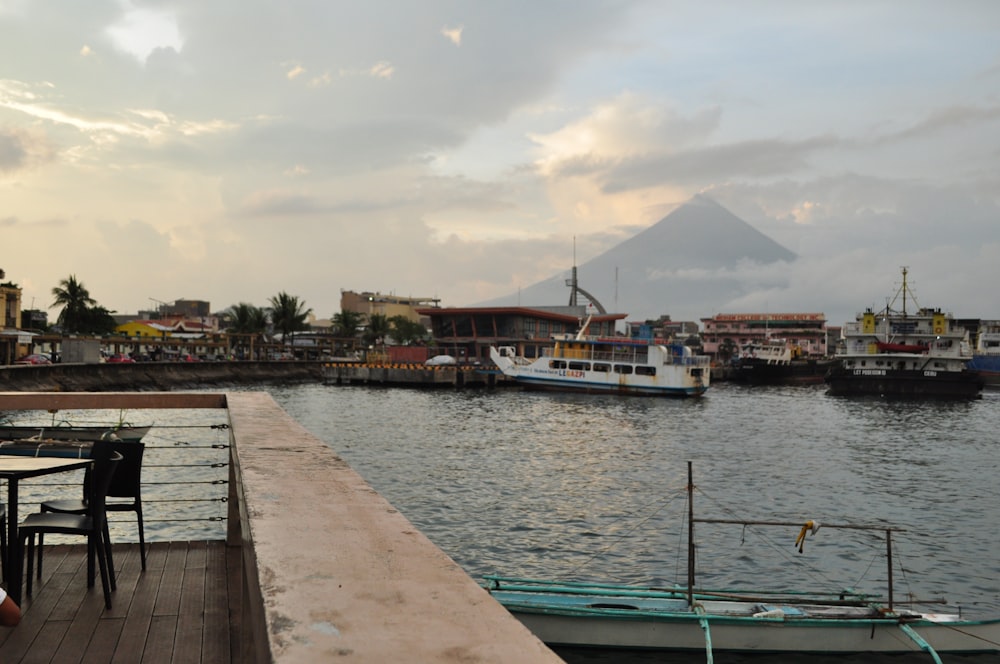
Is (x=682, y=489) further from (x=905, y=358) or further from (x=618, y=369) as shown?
(x=905, y=358)

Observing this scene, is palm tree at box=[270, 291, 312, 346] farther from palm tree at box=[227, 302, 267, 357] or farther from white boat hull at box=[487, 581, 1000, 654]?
white boat hull at box=[487, 581, 1000, 654]

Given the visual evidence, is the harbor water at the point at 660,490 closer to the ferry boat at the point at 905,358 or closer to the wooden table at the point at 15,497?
the wooden table at the point at 15,497

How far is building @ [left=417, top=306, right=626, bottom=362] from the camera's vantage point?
8631 centimetres

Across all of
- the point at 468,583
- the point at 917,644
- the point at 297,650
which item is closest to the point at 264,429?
the point at 468,583

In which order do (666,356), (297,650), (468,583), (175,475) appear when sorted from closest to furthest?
(297,650)
(468,583)
(175,475)
(666,356)

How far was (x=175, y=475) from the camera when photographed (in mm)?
20672

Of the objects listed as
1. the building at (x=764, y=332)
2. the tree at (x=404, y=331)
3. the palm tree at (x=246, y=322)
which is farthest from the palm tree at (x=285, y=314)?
the building at (x=764, y=332)

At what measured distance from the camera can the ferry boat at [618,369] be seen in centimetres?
5809

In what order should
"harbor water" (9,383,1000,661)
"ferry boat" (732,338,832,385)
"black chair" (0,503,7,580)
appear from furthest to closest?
"ferry boat" (732,338,832,385) → "harbor water" (9,383,1000,661) → "black chair" (0,503,7,580)

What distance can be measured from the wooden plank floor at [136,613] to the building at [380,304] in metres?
135

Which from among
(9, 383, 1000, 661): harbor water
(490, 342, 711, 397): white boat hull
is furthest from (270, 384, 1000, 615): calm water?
(490, 342, 711, 397): white boat hull

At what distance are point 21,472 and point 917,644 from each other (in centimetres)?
905

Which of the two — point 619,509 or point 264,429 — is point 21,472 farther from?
point 619,509

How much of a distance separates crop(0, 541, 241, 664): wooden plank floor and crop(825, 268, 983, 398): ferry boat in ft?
210
